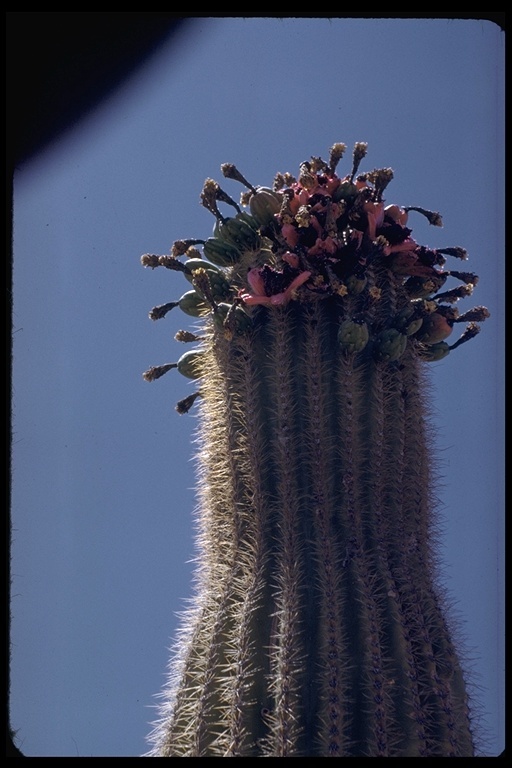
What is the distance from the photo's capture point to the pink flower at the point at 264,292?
11.1 ft

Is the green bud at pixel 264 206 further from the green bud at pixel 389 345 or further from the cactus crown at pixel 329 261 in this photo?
the green bud at pixel 389 345

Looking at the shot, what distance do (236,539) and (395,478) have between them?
73cm

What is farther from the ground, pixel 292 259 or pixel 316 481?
pixel 292 259

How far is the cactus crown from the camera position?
344 centimetres

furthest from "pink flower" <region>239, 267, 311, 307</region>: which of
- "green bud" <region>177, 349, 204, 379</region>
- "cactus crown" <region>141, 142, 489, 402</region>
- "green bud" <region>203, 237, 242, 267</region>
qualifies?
"green bud" <region>177, 349, 204, 379</region>

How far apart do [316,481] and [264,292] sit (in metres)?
0.85

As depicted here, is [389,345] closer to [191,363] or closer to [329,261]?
[329,261]

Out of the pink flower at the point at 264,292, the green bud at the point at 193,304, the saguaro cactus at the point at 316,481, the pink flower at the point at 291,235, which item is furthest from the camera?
the green bud at the point at 193,304

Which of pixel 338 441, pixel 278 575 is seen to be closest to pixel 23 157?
pixel 338 441

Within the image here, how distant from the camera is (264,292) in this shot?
342cm

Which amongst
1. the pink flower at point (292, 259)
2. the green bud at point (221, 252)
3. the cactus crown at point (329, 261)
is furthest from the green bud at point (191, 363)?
the pink flower at point (292, 259)

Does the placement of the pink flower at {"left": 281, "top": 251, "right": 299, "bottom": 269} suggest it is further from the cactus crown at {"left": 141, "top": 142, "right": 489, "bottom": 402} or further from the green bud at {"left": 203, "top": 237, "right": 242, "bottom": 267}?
the green bud at {"left": 203, "top": 237, "right": 242, "bottom": 267}

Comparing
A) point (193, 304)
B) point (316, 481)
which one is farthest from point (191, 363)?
point (316, 481)
